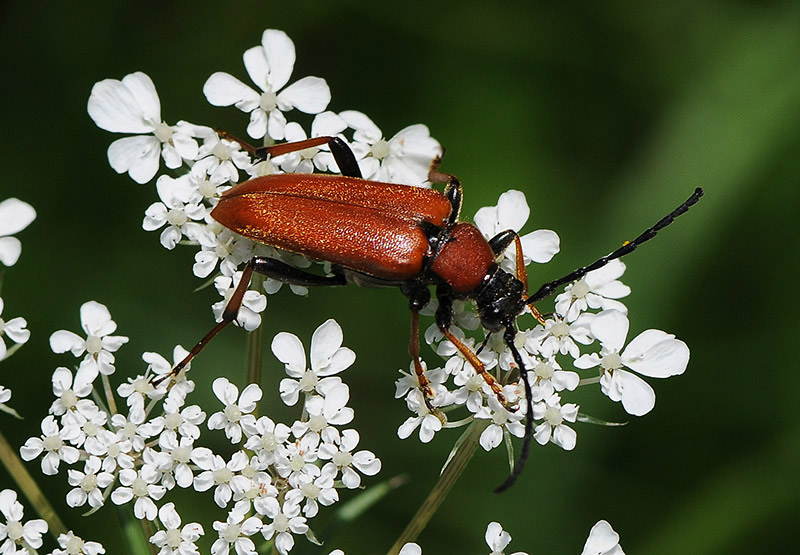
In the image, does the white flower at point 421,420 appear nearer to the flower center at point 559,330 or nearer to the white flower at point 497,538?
the white flower at point 497,538

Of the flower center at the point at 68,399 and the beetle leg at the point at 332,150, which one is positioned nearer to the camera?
the flower center at the point at 68,399

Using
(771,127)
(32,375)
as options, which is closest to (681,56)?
(771,127)

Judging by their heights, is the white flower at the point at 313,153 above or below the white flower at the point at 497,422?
above

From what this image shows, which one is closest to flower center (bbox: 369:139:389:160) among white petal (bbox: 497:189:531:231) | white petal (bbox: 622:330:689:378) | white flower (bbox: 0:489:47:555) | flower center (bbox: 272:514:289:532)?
white petal (bbox: 497:189:531:231)

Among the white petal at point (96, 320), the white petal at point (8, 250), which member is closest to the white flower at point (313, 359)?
the white petal at point (96, 320)

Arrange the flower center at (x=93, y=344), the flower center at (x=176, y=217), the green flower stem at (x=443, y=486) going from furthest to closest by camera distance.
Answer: the flower center at (x=176, y=217)
the flower center at (x=93, y=344)
the green flower stem at (x=443, y=486)

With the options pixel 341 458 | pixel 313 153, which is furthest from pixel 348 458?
pixel 313 153

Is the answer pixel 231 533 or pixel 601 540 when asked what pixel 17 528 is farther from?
pixel 601 540
